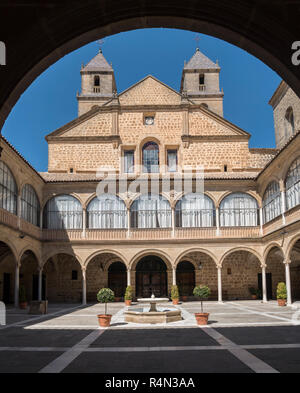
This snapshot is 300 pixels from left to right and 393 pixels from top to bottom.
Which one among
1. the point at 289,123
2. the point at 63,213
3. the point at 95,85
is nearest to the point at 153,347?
the point at 63,213

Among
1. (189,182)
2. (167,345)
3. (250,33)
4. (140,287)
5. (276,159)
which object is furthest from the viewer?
(140,287)

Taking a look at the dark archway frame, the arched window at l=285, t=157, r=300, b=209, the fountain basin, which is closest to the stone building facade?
the arched window at l=285, t=157, r=300, b=209

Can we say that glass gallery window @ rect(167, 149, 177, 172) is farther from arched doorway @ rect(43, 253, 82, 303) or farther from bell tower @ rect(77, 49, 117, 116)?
bell tower @ rect(77, 49, 117, 116)

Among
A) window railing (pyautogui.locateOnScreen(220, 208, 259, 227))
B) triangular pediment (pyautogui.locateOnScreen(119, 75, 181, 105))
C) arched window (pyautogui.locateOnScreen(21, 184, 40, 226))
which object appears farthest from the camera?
triangular pediment (pyautogui.locateOnScreen(119, 75, 181, 105))

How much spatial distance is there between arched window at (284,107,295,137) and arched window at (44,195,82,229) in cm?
1587

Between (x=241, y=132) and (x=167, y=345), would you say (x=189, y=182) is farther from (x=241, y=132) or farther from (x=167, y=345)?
(x=167, y=345)

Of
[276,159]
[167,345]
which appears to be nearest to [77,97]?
[276,159]

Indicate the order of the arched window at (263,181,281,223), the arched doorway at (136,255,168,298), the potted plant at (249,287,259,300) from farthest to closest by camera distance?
the arched doorway at (136,255,168,298), the potted plant at (249,287,259,300), the arched window at (263,181,281,223)

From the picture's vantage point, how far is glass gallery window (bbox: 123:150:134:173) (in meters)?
29.9

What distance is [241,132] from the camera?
3041cm

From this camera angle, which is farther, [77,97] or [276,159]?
[77,97]

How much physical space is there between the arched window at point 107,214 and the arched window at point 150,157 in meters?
4.24

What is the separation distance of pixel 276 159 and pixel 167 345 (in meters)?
14.6

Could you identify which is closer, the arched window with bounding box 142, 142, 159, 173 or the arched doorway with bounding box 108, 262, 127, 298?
the arched doorway with bounding box 108, 262, 127, 298
